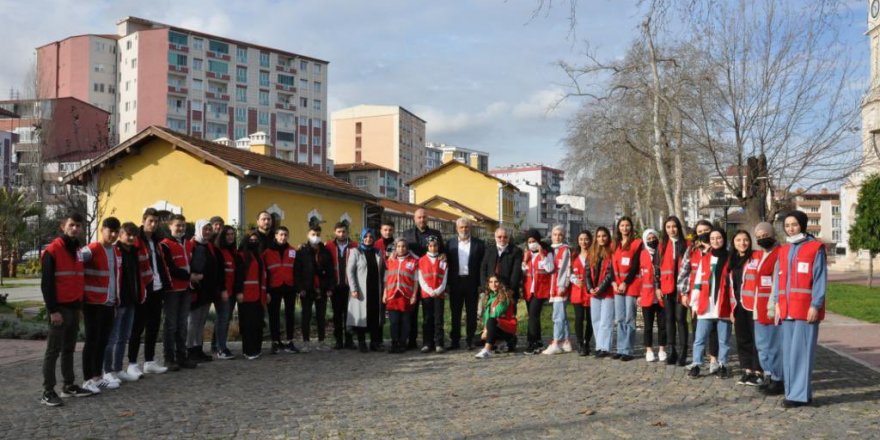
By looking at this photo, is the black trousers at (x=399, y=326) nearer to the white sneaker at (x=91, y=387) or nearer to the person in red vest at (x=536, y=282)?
the person in red vest at (x=536, y=282)

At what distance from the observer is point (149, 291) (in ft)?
29.2

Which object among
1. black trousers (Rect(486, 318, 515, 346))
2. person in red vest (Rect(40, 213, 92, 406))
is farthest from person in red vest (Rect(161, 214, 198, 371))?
black trousers (Rect(486, 318, 515, 346))

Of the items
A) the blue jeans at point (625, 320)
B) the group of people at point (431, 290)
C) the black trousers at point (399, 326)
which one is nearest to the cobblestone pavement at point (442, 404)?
the blue jeans at point (625, 320)

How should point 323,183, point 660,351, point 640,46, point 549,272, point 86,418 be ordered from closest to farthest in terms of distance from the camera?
1. point 86,418
2. point 660,351
3. point 549,272
4. point 640,46
5. point 323,183

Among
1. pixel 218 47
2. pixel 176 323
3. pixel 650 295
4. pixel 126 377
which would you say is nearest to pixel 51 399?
pixel 126 377

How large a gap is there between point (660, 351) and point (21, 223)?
1294 inches

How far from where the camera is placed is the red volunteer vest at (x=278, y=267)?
35.3 feet

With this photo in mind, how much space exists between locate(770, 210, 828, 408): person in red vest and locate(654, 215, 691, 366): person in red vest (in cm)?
203

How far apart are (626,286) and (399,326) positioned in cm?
337

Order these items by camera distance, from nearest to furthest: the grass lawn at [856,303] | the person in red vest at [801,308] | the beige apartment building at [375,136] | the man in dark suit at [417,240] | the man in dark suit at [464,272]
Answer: the person in red vest at [801,308]
the man in dark suit at [464,272]
the man in dark suit at [417,240]
the grass lawn at [856,303]
the beige apartment building at [375,136]

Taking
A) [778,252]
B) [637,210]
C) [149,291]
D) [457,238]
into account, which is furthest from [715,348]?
[637,210]

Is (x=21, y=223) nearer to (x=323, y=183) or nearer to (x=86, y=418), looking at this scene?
(x=323, y=183)

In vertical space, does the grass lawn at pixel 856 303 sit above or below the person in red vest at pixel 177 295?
below

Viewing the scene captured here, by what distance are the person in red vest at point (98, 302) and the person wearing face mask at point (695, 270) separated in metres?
6.59
